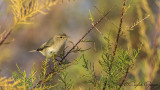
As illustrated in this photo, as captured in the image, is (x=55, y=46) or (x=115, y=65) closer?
(x=115, y=65)

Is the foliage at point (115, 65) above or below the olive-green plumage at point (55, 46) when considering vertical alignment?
above

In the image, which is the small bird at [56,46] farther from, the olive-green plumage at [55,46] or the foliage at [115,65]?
the foliage at [115,65]

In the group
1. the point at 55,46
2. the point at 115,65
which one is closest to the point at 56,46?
the point at 55,46

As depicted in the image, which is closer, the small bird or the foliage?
the foliage

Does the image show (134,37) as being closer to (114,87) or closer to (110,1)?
(110,1)

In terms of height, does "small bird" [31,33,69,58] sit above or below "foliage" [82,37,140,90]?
below

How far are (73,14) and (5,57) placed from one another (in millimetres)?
3626

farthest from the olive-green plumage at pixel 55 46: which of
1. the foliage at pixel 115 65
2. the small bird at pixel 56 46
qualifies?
the foliage at pixel 115 65

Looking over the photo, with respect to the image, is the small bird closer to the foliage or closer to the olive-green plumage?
the olive-green plumage

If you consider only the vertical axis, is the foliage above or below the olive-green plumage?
above

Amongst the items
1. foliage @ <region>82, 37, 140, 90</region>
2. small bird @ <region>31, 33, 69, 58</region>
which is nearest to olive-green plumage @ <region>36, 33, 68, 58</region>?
small bird @ <region>31, 33, 69, 58</region>

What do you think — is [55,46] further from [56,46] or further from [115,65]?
[115,65]

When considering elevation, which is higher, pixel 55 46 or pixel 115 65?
pixel 115 65

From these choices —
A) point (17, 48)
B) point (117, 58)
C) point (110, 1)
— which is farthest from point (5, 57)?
point (117, 58)
